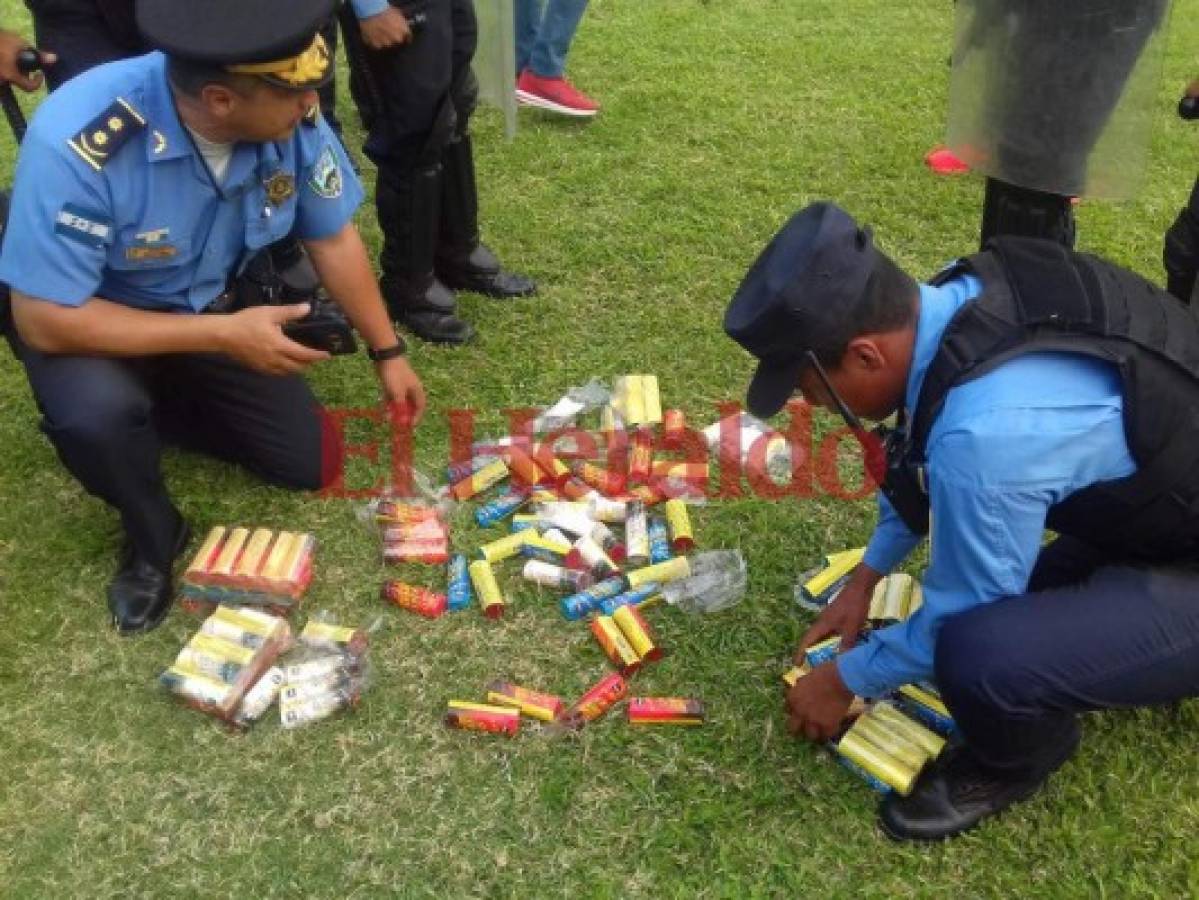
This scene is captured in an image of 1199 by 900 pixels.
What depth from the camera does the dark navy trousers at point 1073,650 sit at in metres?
2.43

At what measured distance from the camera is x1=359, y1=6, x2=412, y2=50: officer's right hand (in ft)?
12.8

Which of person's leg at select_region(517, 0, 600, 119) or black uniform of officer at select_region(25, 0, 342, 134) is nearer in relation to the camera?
black uniform of officer at select_region(25, 0, 342, 134)

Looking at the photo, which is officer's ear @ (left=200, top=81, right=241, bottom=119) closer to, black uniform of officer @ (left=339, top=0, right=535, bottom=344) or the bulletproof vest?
black uniform of officer @ (left=339, top=0, right=535, bottom=344)

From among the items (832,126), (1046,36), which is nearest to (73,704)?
(1046,36)

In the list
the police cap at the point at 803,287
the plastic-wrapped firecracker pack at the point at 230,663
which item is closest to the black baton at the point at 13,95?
the plastic-wrapped firecracker pack at the point at 230,663

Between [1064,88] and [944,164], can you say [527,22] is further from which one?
[1064,88]

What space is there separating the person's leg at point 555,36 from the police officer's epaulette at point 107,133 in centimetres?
379

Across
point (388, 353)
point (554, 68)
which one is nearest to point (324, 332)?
point (388, 353)

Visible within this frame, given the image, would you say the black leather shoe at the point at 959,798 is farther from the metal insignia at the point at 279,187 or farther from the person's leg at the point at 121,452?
the metal insignia at the point at 279,187

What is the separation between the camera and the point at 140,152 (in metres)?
3.00

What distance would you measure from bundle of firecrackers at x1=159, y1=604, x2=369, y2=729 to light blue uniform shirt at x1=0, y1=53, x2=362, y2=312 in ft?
3.29

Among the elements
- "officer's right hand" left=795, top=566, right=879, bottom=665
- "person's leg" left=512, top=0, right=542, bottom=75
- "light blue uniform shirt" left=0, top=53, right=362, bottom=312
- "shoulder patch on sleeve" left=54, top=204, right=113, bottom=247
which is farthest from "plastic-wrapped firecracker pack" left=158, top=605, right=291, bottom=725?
"person's leg" left=512, top=0, right=542, bottom=75

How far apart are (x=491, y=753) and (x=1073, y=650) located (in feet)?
4.85

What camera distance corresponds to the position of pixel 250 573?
333cm
